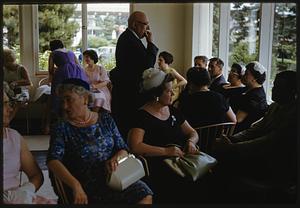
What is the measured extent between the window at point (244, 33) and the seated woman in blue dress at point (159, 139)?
1.42 metres

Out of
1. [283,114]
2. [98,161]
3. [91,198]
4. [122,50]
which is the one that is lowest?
[91,198]

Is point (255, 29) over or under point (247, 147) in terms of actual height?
over

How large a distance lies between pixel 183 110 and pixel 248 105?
1.27ft

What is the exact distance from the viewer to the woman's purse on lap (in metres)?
1.75

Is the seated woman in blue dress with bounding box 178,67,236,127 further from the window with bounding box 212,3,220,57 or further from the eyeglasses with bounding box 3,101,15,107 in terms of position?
the window with bounding box 212,3,220,57

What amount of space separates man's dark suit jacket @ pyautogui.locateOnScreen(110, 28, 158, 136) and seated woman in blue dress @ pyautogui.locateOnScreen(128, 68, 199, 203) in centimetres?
36

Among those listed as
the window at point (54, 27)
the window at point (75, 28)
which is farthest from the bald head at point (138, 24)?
the window at point (54, 27)

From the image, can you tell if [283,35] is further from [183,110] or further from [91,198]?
[91,198]

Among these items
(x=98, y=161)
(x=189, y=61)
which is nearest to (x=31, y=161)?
(x=98, y=161)

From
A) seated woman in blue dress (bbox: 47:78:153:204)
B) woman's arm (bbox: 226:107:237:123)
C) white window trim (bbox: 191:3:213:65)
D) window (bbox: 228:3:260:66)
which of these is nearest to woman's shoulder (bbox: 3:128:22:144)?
seated woman in blue dress (bbox: 47:78:153:204)

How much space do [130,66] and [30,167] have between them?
3.04 feet

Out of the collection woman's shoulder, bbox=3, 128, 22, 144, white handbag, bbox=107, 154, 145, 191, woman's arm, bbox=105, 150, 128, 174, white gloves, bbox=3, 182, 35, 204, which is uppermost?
woman's shoulder, bbox=3, 128, 22, 144

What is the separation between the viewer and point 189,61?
498cm

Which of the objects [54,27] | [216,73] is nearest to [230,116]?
[216,73]
